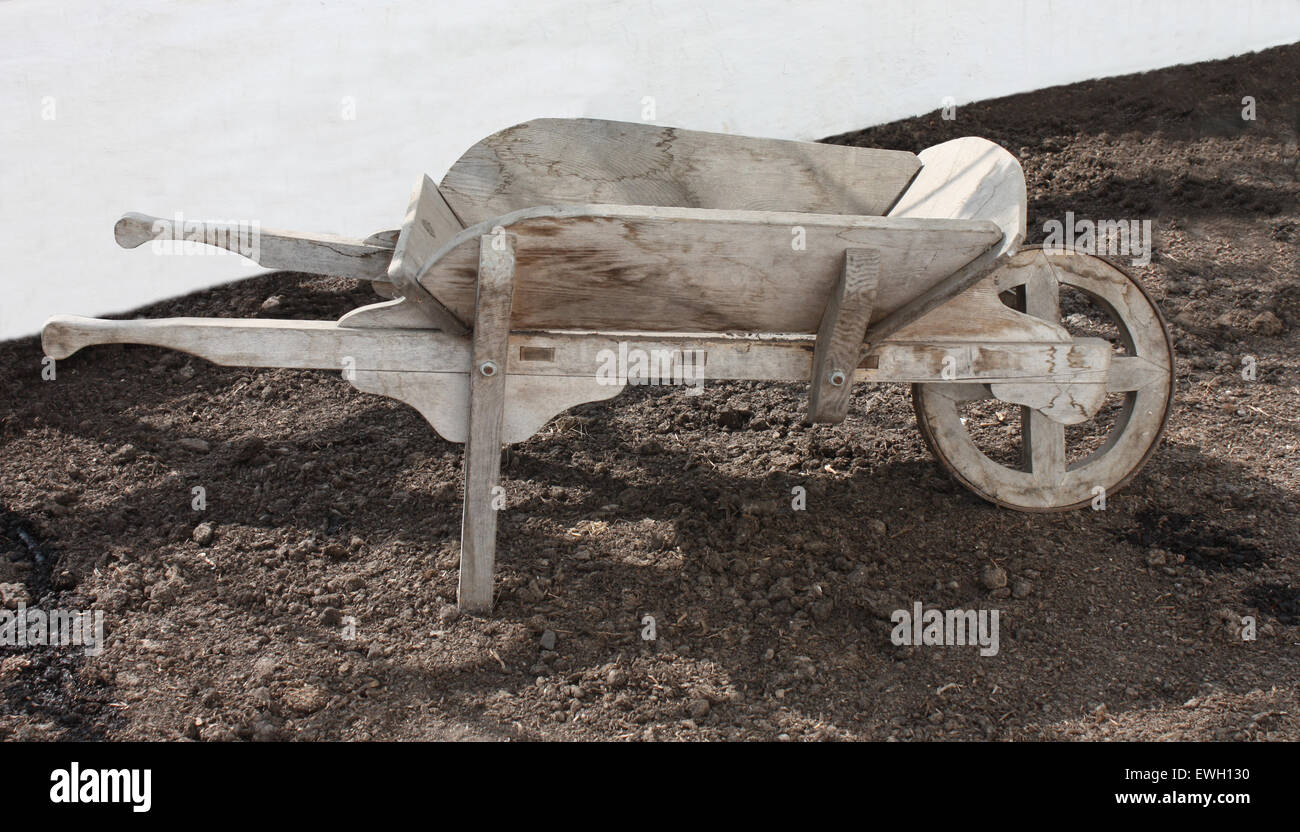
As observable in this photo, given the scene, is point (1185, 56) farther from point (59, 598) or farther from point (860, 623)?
point (59, 598)

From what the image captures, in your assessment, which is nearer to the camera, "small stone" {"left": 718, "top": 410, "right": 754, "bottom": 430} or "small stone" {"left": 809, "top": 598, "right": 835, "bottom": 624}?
"small stone" {"left": 809, "top": 598, "right": 835, "bottom": 624}

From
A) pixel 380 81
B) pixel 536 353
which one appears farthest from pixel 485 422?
pixel 380 81

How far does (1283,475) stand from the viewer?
3520 mm

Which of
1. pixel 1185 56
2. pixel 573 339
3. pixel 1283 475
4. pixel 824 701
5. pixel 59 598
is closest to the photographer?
pixel 824 701

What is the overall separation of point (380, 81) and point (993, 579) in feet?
11.3

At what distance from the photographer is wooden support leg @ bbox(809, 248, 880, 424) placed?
2656 mm

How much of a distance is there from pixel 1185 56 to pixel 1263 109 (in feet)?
1.62

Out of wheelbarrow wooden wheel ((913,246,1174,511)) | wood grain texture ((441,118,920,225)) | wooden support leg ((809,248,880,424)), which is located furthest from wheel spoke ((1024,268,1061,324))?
wooden support leg ((809,248,880,424))

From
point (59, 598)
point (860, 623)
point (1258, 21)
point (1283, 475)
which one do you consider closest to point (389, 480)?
point (59, 598)

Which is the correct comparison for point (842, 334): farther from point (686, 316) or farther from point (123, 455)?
point (123, 455)

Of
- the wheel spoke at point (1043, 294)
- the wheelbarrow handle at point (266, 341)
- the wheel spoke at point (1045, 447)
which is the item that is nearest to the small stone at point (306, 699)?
the wheelbarrow handle at point (266, 341)

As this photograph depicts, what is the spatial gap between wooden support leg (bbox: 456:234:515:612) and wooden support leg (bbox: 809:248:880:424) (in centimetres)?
82

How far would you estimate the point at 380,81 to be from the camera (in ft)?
15.9

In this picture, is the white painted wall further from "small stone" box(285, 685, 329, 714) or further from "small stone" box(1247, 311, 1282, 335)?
A: "small stone" box(285, 685, 329, 714)
